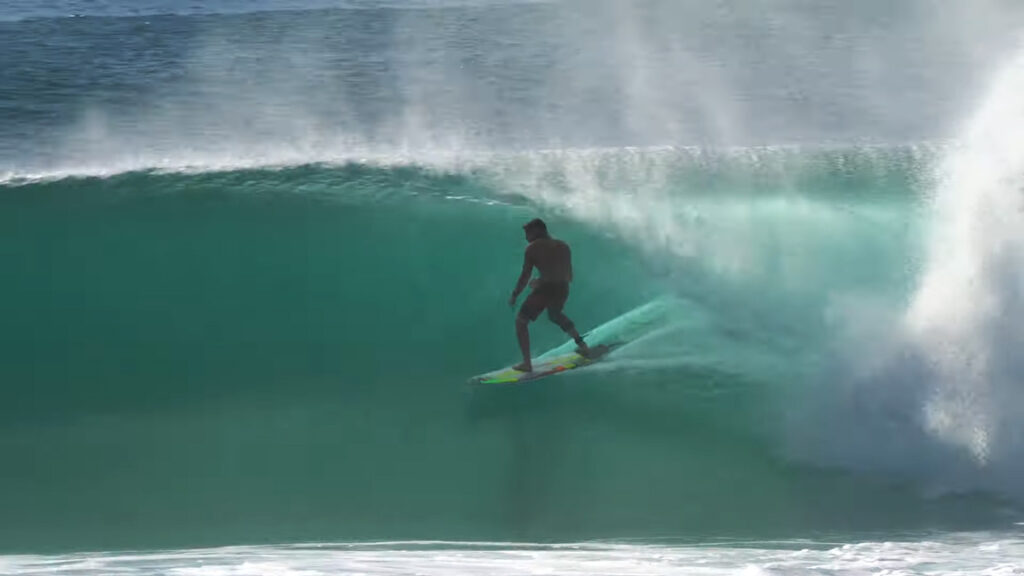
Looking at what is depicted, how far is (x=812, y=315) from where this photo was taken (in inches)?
412

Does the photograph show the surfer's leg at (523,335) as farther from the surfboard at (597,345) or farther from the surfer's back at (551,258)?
the surfer's back at (551,258)

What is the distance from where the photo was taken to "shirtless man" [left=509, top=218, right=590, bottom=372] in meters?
9.37

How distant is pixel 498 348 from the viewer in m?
10.5

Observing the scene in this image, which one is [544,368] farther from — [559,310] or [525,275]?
[525,275]

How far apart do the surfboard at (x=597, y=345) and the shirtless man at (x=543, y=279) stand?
0.17 m

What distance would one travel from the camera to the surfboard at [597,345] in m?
9.67

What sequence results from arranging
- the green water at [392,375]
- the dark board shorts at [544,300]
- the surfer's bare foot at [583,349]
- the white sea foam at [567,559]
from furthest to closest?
1. the surfer's bare foot at [583,349]
2. the dark board shorts at [544,300]
3. the green water at [392,375]
4. the white sea foam at [567,559]

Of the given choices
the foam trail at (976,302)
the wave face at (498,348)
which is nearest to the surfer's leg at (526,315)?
the wave face at (498,348)

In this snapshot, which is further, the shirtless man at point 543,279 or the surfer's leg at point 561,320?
the surfer's leg at point 561,320

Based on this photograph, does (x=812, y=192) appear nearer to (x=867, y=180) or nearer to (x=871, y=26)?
(x=867, y=180)

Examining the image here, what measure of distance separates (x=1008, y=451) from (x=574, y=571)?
330cm

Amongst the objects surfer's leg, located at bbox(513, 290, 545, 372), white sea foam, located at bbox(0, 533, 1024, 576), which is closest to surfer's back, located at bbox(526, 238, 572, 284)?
surfer's leg, located at bbox(513, 290, 545, 372)

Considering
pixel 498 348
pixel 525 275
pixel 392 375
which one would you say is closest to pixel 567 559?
pixel 525 275

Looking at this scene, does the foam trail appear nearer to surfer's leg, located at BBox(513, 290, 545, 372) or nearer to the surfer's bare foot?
the surfer's bare foot
